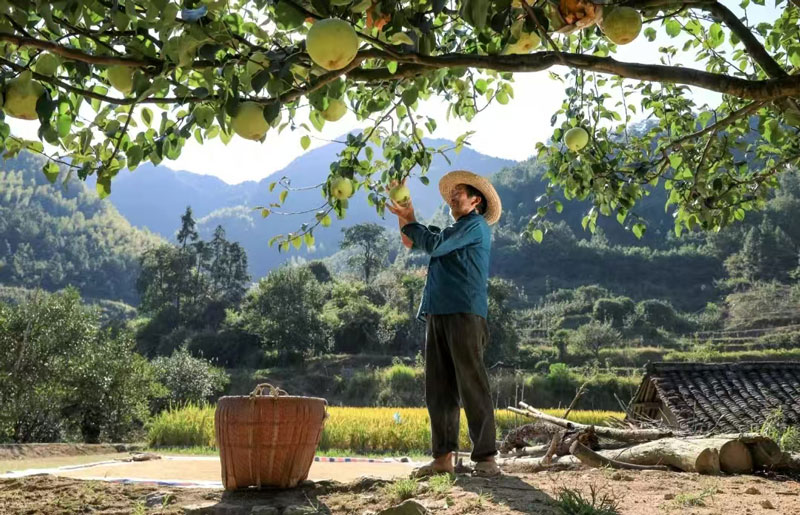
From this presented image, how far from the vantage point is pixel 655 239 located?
231 ft

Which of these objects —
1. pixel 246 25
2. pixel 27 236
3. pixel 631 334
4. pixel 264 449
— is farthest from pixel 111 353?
pixel 27 236

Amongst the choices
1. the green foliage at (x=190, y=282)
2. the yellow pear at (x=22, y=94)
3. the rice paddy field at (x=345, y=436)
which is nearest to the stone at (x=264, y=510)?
the yellow pear at (x=22, y=94)

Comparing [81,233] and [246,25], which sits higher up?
[81,233]

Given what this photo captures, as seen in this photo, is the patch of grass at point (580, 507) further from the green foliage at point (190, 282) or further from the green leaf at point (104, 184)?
the green foliage at point (190, 282)

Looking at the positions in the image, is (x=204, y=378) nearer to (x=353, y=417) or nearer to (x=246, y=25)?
(x=353, y=417)

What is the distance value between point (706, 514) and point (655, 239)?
7243 cm

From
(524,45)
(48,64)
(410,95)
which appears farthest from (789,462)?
(48,64)

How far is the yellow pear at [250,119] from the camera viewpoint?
1.56 m

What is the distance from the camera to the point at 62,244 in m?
87.0

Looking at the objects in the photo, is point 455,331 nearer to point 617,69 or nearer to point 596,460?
point 596,460

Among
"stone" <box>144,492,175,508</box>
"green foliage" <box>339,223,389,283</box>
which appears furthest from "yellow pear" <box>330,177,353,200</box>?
"green foliage" <box>339,223,389,283</box>

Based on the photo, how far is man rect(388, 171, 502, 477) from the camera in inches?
130

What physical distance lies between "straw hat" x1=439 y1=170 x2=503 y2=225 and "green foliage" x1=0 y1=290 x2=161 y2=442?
7.94 m

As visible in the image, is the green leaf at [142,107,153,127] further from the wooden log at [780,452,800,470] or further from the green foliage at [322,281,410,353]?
the green foliage at [322,281,410,353]
